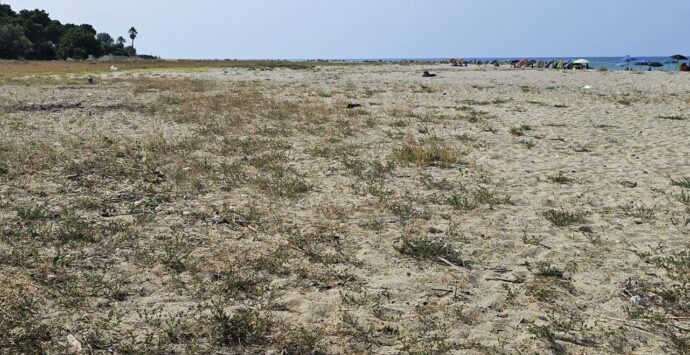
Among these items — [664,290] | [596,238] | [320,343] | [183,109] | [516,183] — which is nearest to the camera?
[320,343]

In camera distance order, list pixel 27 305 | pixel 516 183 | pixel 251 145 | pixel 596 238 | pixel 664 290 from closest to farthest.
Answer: pixel 27 305 < pixel 664 290 < pixel 596 238 < pixel 516 183 < pixel 251 145

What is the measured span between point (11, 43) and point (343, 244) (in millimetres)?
103793

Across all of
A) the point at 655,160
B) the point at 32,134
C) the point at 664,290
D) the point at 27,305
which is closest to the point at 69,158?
the point at 32,134

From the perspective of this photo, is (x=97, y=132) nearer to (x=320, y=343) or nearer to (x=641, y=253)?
(x=320, y=343)

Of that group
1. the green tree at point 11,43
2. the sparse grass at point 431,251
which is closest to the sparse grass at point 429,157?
the sparse grass at point 431,251

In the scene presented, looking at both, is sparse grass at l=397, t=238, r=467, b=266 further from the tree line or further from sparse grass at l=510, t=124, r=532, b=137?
the tree line

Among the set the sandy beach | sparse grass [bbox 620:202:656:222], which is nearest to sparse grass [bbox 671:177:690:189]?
the sandy beach

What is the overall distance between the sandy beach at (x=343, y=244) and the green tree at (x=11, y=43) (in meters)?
91.1

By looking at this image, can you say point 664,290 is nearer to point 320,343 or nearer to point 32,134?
point 320,343

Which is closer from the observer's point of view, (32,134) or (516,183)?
(516,183)

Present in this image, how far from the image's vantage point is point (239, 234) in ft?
20.4

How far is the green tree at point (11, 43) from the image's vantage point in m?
85.4

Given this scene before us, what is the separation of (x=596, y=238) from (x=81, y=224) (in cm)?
652

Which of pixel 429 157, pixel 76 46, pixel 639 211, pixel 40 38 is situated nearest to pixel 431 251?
pixel 639 211
